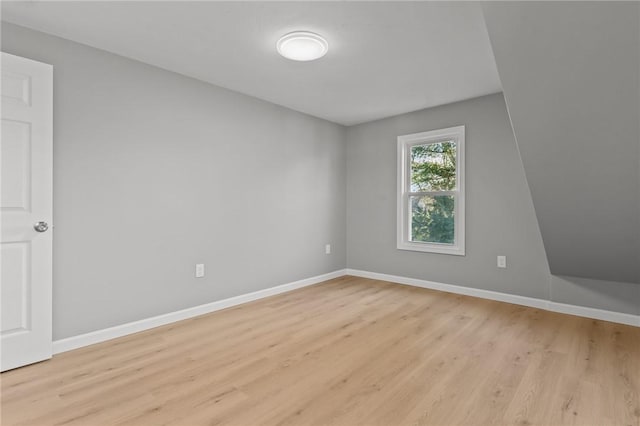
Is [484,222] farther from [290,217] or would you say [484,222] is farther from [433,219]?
[290,217]

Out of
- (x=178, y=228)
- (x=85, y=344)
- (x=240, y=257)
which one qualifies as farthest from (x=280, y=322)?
(x=85, y=344)

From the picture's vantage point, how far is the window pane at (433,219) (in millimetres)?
4027

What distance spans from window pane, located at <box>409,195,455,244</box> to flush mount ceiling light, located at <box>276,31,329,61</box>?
2.41 meters

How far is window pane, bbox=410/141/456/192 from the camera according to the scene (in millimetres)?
4012

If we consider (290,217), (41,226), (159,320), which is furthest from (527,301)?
(41,226)

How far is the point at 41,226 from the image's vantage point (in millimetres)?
2217

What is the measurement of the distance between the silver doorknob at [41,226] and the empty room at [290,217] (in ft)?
0.19

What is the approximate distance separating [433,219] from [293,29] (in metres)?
2.85

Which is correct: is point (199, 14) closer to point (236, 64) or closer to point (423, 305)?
point (236, 64)

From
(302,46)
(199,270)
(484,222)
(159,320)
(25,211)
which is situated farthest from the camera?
(484,222)

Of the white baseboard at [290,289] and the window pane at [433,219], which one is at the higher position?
the window pane at [433,219]

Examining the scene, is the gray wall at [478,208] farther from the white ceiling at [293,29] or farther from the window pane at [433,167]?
the white ceiling at [293,29]

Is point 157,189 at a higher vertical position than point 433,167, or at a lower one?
lower

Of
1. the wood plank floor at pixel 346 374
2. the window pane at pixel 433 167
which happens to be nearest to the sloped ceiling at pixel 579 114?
the wood plank floor at pixel 346 374
